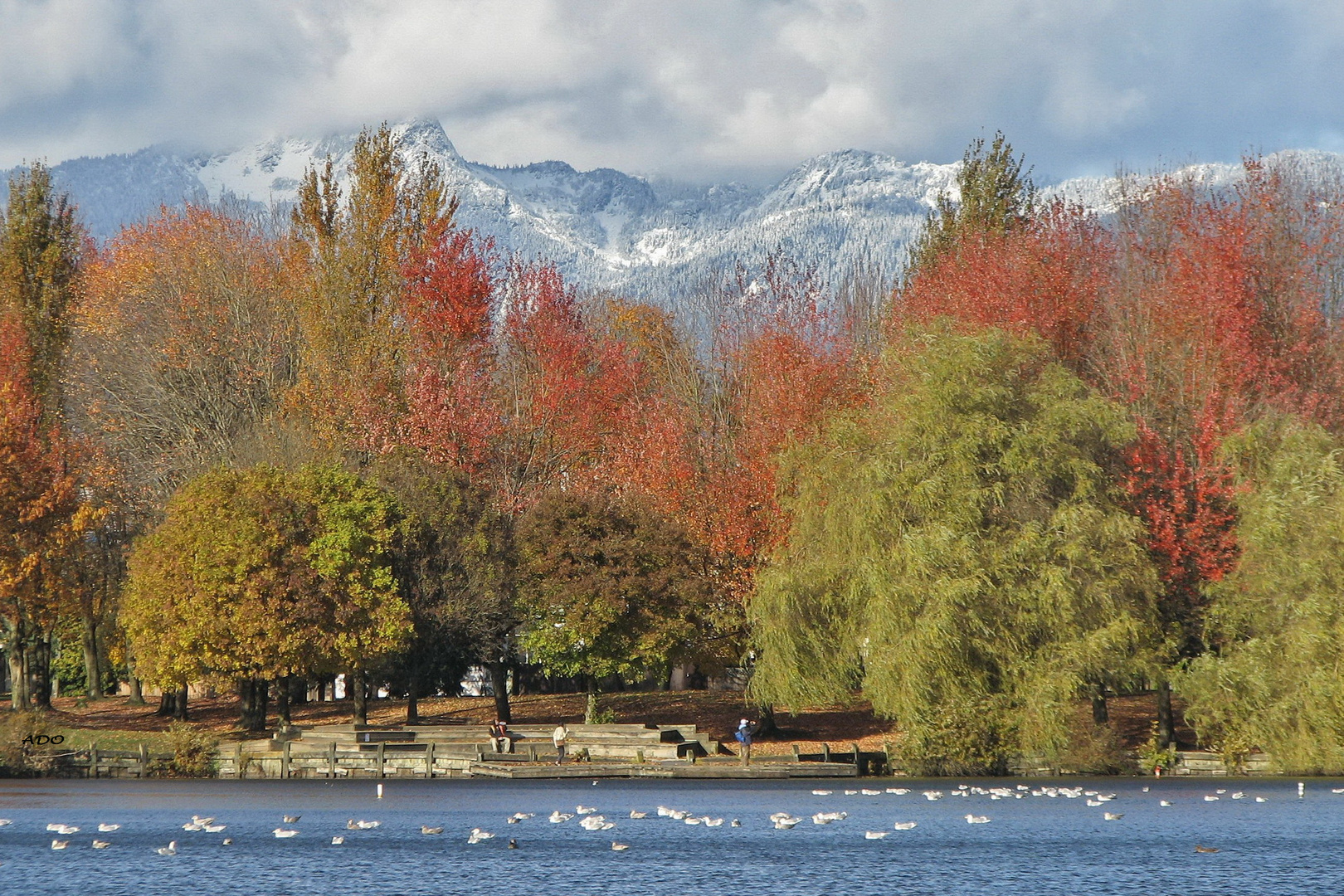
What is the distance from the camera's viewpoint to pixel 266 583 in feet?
186

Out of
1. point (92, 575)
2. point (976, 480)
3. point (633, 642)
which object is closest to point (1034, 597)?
point (976, 480)

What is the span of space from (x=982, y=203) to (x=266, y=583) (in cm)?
4143

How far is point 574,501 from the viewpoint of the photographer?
60.1 metres

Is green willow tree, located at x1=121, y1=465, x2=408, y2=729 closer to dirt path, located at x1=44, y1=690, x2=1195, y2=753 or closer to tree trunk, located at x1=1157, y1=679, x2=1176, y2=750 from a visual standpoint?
dirt path, located at x1=44, y1=690, x2=1195, y2=753

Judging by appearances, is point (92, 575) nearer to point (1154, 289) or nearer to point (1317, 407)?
point (1154, 289)

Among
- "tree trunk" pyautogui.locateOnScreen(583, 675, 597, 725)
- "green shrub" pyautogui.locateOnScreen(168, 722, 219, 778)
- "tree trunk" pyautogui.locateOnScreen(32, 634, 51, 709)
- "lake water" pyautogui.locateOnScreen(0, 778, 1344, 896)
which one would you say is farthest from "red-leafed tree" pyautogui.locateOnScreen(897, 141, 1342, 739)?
"tree trunk" pyautogui.locateOnScreen(32, 634, 51, 709)

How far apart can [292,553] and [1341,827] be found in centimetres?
3897

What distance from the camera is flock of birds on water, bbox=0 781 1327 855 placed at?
3538cm

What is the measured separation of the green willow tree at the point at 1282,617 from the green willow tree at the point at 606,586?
65.3 feet

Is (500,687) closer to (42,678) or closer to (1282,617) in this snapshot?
(42,678)

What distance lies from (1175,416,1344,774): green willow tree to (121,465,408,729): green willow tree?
30.4 metres

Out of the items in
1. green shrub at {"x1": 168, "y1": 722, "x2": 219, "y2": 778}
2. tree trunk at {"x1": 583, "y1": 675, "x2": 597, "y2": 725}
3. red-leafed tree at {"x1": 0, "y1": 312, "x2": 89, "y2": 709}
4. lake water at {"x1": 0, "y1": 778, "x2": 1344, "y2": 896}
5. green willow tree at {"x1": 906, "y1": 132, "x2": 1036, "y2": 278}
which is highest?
green willow tree at {"x1": 906, "y1": 132, "x2": 1036, "y2": 278}

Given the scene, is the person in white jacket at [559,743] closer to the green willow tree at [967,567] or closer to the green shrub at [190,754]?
the green willow tree at [967,567]

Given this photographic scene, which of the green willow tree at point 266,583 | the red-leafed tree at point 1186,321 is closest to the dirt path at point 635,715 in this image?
the green willow tree at point 266,583
